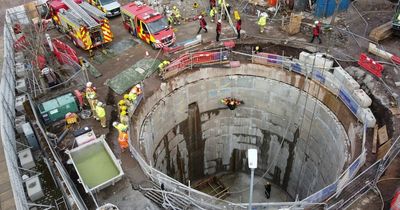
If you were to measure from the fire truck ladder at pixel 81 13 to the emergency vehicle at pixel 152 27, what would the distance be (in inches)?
104

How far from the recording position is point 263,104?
25.9 m

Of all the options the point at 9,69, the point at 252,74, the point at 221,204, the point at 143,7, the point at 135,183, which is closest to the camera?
the point at 221,204

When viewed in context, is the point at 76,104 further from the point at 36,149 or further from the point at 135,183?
the point at 135,183

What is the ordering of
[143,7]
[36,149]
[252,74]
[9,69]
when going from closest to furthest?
[36,149], [9,69], [252,74], [143,7]

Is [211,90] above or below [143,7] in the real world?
below

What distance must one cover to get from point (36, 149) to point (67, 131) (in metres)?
3.09

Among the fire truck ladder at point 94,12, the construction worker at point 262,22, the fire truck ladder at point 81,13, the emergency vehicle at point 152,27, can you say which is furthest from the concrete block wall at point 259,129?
the fire truck ladder at point 94,12

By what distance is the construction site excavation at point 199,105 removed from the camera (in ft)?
56.8

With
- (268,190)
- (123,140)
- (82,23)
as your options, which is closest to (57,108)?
(123,140)

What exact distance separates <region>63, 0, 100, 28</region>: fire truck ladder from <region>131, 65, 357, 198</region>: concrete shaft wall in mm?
6970

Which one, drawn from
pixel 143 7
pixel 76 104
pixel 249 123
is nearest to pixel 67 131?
pixel 76 104

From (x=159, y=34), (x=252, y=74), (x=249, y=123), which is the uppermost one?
(x=159, y=34)

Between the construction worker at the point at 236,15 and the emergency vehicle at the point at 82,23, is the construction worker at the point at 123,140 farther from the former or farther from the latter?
the construction worker at the point at 236,15

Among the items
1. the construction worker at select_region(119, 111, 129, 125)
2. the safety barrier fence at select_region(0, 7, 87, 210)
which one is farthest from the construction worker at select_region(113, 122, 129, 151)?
the safety barrier fence at select_region(0, 7, 87, 210)
